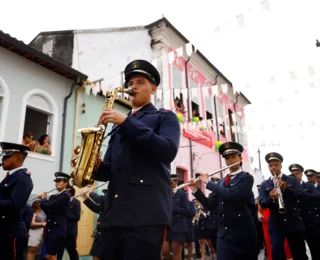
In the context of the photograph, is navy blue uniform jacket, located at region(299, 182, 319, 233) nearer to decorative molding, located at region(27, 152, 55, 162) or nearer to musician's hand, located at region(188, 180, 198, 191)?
musician's hand, located at region(188, 180, 198, 191)

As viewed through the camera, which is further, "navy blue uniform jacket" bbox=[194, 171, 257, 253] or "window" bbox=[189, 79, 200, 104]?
"window" bbox=[189, 79, 200, 104]

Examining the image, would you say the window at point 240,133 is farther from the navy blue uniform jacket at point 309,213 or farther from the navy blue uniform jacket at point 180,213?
the navy blue uniform jacket at point 309,213

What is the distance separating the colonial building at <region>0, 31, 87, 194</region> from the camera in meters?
10.1

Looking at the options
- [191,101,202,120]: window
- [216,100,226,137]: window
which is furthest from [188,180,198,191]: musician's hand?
[216,100,226,137]: window

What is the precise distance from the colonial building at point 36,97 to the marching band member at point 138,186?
832cm

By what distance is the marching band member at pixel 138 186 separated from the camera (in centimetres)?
209

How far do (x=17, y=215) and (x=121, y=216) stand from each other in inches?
113

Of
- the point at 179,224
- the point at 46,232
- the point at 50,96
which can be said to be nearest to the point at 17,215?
the point at 46,232

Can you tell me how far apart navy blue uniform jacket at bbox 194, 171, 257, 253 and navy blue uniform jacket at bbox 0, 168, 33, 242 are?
2.59 m

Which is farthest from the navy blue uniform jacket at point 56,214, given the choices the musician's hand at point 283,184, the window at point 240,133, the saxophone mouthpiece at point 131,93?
the window at point 240,133

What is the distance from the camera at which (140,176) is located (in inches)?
88.4

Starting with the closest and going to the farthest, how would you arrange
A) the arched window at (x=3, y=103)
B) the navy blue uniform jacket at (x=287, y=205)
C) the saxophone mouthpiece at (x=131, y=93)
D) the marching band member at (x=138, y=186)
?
1. the marching band member at (x=138, y=186)
2. the saxophone mouthpiece at (x=131, y=93)
3. the navy blue uniform jacket at (x=287, y=205)
4. the arched window at (x=3, y=103)

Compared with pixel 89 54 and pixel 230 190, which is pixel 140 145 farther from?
pixel 89 54

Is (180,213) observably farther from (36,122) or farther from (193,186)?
(36,122)
